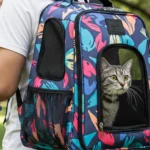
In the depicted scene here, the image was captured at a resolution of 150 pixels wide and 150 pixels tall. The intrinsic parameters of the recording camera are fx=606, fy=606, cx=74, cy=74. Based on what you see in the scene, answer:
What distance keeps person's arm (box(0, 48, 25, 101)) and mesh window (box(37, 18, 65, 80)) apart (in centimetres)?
8

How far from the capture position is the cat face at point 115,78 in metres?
2.21

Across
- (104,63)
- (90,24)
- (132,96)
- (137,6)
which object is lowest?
(137,6)

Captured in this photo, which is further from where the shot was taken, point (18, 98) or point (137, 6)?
point (137, 6)

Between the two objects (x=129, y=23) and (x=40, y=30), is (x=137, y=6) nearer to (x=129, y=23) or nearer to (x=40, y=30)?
(x=129, y=23)

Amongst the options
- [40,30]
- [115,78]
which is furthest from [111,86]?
[40,30]

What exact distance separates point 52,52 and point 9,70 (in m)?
0.17

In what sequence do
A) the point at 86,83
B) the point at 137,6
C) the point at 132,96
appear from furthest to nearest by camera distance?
1. the point at 137,6
2. the point at 132,96
3. the point at 86,83

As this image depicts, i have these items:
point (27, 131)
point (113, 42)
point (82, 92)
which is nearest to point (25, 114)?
point (27, 131)

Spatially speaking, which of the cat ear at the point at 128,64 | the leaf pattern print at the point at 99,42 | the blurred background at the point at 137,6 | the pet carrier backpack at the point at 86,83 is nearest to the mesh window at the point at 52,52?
the pet carrier backpack at the point at 86,83

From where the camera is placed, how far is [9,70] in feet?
7.13

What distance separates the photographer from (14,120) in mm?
2312

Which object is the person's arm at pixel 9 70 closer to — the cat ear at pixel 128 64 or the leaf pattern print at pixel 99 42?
the leaf pattern print at pixel 99 42

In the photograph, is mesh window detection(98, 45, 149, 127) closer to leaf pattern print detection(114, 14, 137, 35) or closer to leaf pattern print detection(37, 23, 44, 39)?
leaf pattern print detection(114, 14, 137, 35)

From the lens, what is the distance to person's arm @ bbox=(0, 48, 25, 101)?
2.16 metres
